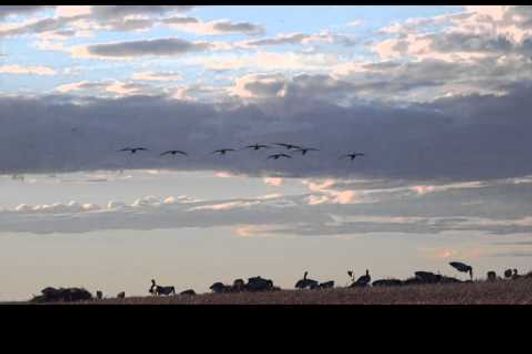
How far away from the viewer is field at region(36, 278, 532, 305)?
1351 centimetres

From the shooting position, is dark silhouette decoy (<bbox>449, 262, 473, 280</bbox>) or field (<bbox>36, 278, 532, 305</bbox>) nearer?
field (<bbox>36, 278, 532, 305</bbox>)

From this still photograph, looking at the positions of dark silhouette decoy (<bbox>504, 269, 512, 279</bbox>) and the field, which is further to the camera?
dark silhouette decoy (<bbox>504, 269, 512, 279</bbox>)

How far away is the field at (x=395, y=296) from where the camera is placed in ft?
44.3

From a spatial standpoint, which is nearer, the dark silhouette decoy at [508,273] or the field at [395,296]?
the field at [395,296]

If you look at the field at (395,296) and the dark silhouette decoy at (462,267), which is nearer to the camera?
the field at (395,296)

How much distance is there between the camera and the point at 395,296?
14.2 m

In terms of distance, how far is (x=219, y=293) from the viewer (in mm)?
16156
